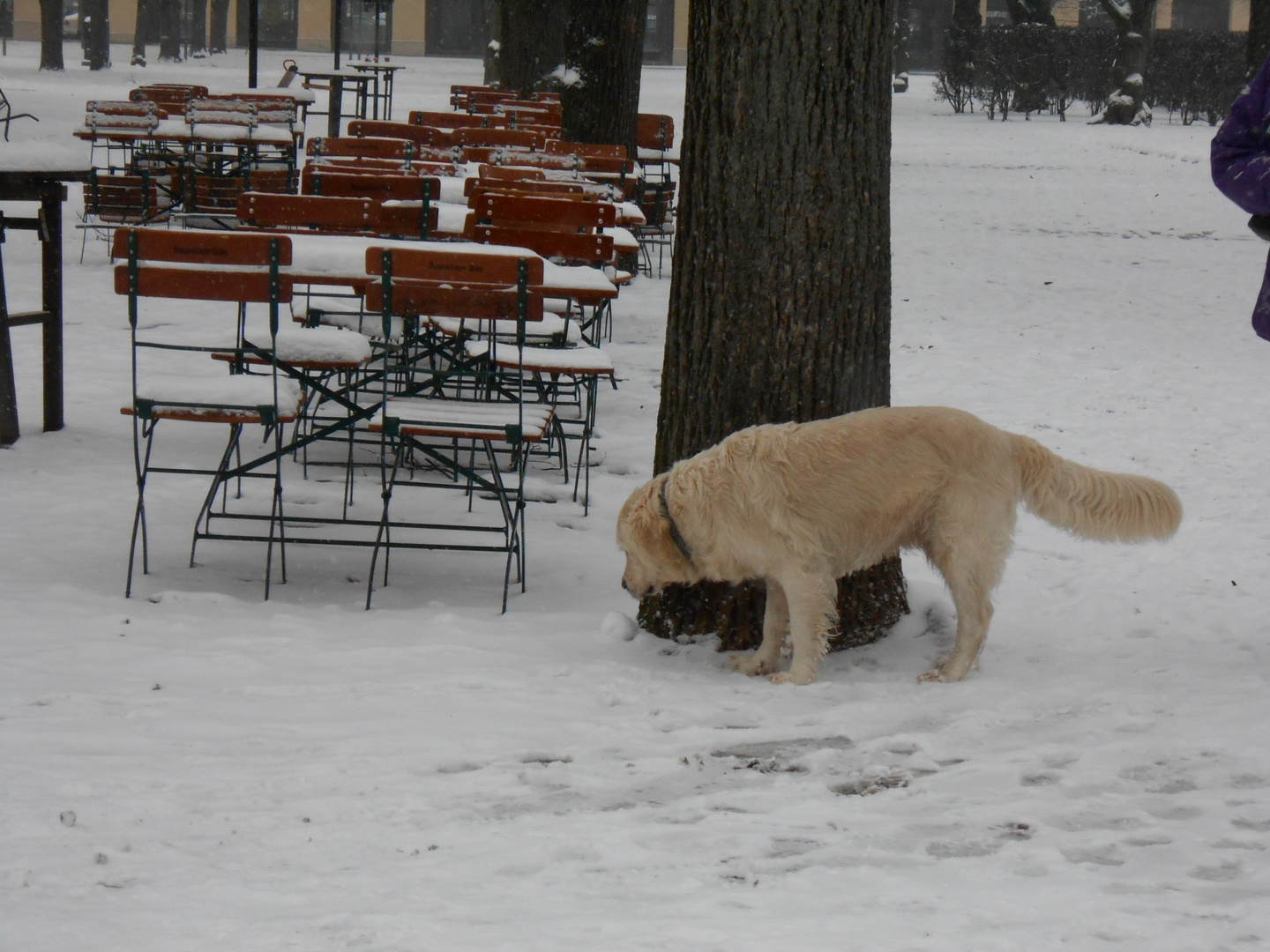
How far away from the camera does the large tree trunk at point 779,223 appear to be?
14.5ft

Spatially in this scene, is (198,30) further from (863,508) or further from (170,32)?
(863,508)

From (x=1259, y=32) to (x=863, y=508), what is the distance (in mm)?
21499

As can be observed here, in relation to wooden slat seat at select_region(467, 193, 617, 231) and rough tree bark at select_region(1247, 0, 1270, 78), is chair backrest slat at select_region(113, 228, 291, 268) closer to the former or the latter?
wooden slat seat at select_region(467, 193, 617, 231)

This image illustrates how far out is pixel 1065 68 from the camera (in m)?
32.0

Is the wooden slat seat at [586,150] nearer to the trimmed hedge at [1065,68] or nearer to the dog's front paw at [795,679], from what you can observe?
the dog's front paw at [795,679]

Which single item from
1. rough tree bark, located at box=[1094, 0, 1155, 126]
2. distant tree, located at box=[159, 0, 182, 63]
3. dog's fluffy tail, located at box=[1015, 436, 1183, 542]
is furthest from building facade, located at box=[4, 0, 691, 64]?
dog's fluffy tail, located at box=[1015, 436, 1183, 542]

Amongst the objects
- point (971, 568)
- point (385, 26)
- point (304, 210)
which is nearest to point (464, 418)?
point (971, 568)

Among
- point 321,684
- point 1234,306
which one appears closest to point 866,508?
point 321,684

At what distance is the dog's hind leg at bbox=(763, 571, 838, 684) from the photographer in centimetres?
440

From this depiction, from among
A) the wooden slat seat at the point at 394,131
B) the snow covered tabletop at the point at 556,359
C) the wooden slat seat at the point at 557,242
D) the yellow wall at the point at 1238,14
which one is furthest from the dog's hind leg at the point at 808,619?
the yellow wall at the point at 1238,14

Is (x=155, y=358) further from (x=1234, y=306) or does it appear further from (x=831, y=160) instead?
(x=1234, y=306)

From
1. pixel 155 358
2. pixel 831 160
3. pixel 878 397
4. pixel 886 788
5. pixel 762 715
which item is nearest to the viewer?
pixel 886 788

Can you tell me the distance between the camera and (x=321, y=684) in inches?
168

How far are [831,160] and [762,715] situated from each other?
5.57ft
